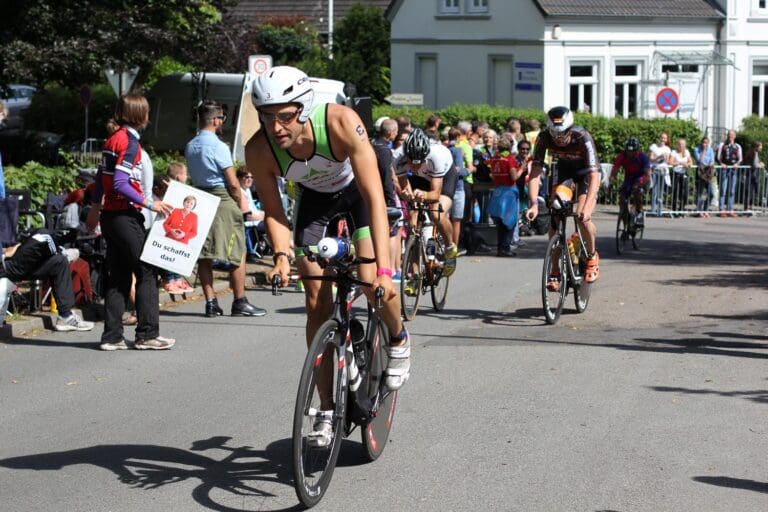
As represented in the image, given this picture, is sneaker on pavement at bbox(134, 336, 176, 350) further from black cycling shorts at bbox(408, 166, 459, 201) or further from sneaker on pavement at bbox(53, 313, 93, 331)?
black cycling shorts at bbox(408, 166, 459, 201)

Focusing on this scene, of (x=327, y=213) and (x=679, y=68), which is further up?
(x=679, y=68)

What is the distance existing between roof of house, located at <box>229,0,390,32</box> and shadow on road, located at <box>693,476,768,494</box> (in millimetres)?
51049

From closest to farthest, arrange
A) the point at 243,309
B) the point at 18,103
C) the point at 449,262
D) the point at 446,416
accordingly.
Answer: the point at 446,416
the point at 243,309
the point at 449,262
the point at 18,103

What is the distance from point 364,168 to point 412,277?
6487 millimetres

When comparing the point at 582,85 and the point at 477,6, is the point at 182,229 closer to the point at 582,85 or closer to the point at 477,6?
the point at 582,85

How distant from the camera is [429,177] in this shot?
13711 mm

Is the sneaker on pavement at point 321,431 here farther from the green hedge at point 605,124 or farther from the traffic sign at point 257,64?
the green hedge at point 605,124

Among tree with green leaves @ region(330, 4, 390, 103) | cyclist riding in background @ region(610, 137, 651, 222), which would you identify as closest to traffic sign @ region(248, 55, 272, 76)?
cyclist riding in background @ region(610, 137, 651, 222)

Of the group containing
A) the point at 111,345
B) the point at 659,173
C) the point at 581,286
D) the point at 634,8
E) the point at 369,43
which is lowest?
the point at 111,345

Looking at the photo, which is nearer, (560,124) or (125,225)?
(125,225)

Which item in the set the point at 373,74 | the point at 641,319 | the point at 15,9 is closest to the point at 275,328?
the point at 641,319

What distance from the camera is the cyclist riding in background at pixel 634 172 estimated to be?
2088cm

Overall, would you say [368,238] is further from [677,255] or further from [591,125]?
[591,125]

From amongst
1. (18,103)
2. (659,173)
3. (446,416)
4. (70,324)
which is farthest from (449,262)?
(18,103)
